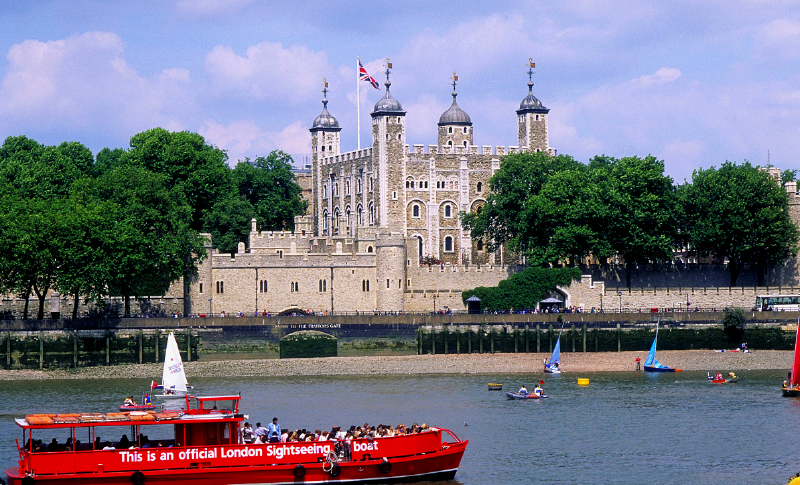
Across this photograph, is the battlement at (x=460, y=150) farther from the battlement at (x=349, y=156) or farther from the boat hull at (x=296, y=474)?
the boat hull at (x=296, y=474)

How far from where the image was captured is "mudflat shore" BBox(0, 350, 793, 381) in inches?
2628

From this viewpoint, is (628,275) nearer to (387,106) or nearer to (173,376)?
(387,106)

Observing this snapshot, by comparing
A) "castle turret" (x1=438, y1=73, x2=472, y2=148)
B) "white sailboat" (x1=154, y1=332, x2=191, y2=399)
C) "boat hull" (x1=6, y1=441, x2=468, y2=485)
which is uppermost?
"castle turret" (x1=438, y1=73, x2=472, y2=148)

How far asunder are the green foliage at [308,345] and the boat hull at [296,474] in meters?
28.7

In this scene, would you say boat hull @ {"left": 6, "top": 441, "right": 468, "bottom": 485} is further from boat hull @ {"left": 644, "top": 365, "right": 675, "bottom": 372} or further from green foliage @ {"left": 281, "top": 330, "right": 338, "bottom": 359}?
green foliage @ {"left": 281, "top": 330, "right": 338, "bottom": 359}

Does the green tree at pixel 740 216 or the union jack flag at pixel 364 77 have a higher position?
the union jack flag at pixel 364 77

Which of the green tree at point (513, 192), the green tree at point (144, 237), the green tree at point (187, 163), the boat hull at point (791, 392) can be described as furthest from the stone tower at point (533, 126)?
the boat hull at point (791, 392)

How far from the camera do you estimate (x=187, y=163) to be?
92.8 meters

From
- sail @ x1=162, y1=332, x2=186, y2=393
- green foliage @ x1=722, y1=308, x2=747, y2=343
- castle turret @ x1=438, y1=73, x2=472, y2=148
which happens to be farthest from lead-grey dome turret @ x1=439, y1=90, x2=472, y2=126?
sail @ x1=162, y1=332, x2=186, y2=393

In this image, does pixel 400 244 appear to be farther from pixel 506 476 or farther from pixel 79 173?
pixel 506 476

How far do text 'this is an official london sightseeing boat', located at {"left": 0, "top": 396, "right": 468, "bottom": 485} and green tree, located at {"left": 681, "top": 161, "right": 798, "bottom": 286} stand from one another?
46776 millimetres

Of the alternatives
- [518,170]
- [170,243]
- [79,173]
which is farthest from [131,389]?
[518,170]

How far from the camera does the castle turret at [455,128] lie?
109000 millimetres

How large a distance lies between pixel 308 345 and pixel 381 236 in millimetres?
14944
